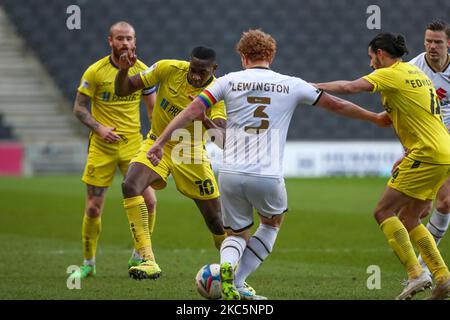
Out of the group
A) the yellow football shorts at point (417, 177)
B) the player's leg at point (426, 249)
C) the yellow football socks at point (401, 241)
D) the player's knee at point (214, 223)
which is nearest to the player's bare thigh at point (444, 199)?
the player's leg at point (426, 249)

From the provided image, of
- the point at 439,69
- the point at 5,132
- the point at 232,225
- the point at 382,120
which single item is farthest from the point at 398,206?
the point at 5,132

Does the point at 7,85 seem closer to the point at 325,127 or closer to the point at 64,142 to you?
the point at 64,142

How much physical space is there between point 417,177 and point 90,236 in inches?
136

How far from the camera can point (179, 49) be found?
2548 centimetres

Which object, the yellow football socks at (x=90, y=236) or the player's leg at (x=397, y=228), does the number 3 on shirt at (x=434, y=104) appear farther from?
the yellow football socks at (x=90, y=236)

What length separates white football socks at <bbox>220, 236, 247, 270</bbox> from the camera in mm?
6615

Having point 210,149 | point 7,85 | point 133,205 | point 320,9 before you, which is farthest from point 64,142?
point 133,205

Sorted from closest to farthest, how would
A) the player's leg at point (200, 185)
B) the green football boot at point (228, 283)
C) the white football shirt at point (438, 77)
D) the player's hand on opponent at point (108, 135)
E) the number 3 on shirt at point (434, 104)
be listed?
1. the green football boot at point (228, 283)
2. the number 3 on shirt at point (434, 104)
3. the player's leg at point (200, 185)
4. the white football shirt at point (438, 77)
5. the player's hand on opponent at point (108, 135)

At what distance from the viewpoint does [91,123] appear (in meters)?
8.65

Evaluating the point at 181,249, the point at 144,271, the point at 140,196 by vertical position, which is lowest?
the point at 181,249

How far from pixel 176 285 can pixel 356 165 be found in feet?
48.3

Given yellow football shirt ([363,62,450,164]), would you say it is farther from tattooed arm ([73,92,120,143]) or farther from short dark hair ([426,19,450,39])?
tattooed arm ([73,92,120,143])

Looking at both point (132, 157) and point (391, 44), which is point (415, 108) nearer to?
point (391, 44)

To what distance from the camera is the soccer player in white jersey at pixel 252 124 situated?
21.3 ft
